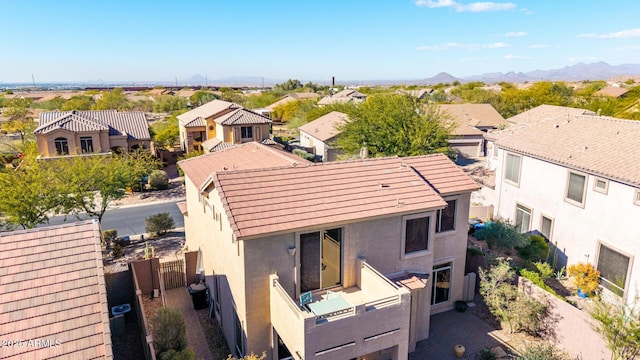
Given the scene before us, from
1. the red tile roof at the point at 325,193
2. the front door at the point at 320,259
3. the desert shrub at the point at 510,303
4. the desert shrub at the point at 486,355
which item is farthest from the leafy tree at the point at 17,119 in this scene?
the desert shrub at the point at 486,355

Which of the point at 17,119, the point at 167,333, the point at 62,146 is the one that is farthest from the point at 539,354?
the point at 17,119

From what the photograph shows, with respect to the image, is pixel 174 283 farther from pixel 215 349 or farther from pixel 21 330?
pixel 21 330

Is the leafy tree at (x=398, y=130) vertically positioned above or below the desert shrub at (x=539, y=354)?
above

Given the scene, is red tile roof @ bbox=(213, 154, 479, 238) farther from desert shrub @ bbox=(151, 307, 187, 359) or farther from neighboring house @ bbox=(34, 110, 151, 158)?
neighboring house @ bbox=(34, 110, 151, 158)

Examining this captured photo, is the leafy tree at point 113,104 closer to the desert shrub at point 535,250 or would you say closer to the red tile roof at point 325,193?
the red tile roof at point 325,193

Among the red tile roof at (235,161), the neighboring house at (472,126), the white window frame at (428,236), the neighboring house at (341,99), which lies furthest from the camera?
the neighboring house at (341,99)

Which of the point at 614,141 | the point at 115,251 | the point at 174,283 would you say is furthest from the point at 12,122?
the point at 614,141
